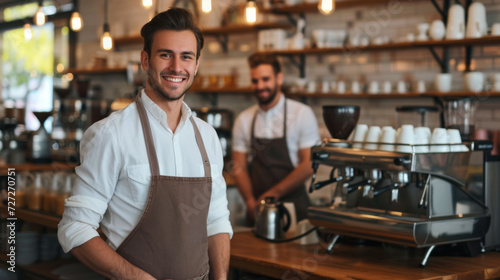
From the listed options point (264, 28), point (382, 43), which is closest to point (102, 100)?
point (264, 28)

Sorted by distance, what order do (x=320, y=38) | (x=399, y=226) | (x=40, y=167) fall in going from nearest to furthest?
(x=399, y=226)
(x=320, y=38)
(x=40, y=167)

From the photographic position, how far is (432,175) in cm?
239

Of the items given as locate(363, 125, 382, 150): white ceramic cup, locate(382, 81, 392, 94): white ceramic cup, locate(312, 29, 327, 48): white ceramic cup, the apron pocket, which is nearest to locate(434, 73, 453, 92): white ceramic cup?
locate(382, 81, 392, 94): white ceramic cup

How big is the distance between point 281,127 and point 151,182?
2.47 metres

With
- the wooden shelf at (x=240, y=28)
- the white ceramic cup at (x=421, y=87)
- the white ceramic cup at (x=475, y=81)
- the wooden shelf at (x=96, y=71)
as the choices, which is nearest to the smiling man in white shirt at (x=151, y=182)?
the white ceramic cup at (x=475, y=81)

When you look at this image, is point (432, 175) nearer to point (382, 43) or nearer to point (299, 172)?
point (299, 172)

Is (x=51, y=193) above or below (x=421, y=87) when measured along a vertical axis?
below

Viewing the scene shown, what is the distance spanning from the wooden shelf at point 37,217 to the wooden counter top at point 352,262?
110 centimetres

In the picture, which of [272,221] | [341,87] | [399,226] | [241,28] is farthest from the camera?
[241,28]

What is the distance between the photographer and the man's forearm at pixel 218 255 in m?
2.10

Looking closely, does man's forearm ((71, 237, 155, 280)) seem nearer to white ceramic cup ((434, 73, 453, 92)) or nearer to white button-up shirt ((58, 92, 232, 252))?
white button-up shirt ((58, 92, 232, 252))

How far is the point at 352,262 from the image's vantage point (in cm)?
237

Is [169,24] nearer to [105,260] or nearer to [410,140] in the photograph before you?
[105,260]

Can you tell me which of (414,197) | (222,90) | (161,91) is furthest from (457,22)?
(161,91)
